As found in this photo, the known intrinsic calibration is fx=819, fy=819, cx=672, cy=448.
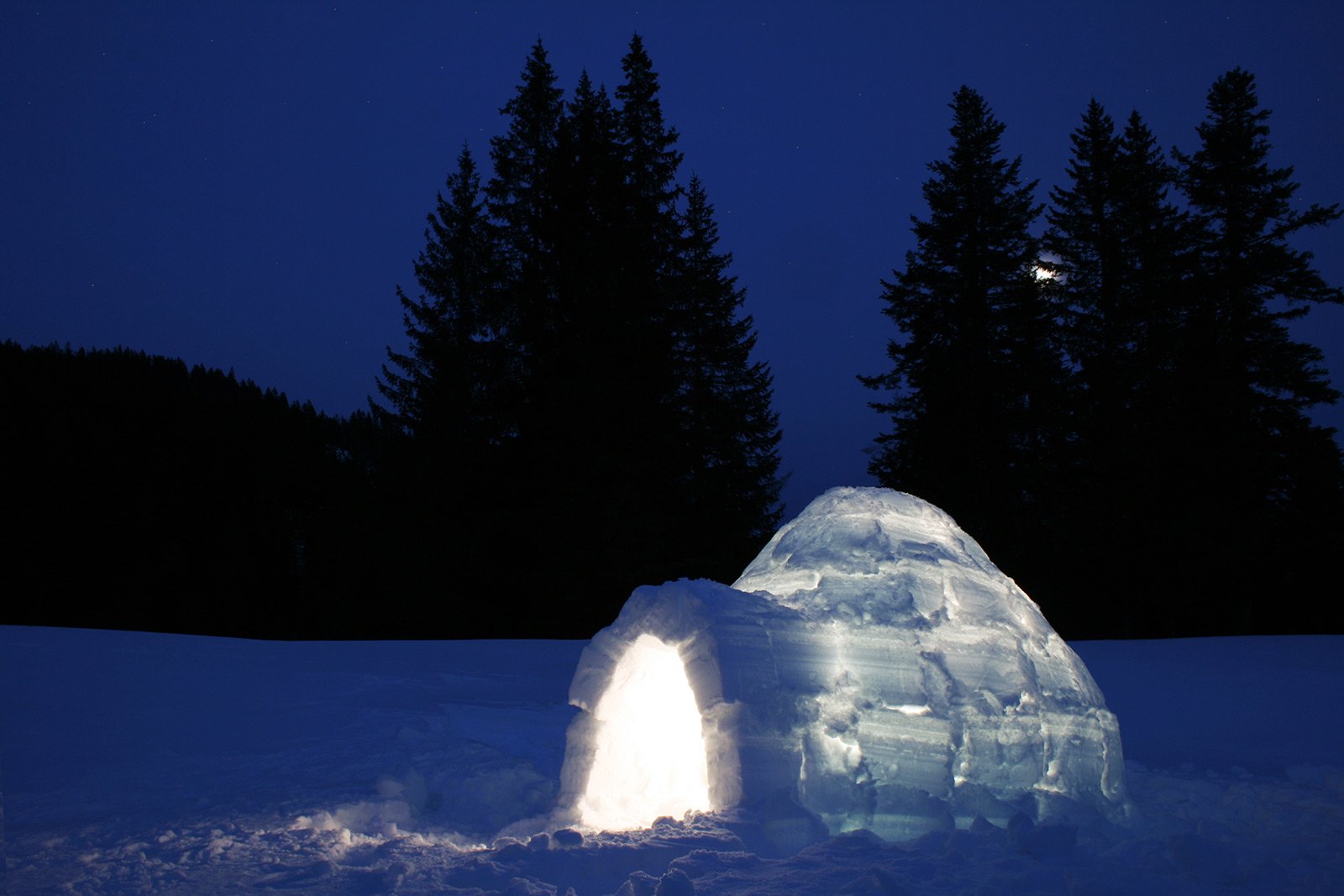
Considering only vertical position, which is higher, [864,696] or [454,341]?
[454,341]

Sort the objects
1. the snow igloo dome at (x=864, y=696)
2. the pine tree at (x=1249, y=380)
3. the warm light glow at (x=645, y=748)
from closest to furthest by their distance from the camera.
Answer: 1. the snow igloo dome at (x=864, y=696)
2. the warm light glow at (x=645, y=748)
3. the pine tree at (x=1249, y=380)

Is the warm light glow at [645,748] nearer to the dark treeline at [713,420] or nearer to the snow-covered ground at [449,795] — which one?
the snow-covered ground at [449,795]

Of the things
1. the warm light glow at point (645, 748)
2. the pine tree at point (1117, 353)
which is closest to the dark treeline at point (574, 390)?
the pine tree at point (1117, 353)

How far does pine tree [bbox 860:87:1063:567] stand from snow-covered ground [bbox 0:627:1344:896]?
10.3 m

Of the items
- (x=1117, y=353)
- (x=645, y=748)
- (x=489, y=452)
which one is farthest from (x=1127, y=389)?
(x=645, y=748)

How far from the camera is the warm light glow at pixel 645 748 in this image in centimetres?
485

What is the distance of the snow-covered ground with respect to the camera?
3.67m

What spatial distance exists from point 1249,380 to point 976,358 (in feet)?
19.4

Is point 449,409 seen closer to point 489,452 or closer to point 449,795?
point 489,452

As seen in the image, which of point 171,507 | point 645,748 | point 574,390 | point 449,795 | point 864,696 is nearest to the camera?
point 864,696

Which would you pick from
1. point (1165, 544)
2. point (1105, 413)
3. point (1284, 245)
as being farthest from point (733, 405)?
point (1284, 245)

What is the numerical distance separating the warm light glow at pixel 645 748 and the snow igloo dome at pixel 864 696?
0.8 inches

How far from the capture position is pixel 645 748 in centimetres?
561

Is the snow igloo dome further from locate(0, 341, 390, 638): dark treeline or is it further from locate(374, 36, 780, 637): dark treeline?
locate(0, 341, 390, 638): dark treeline
